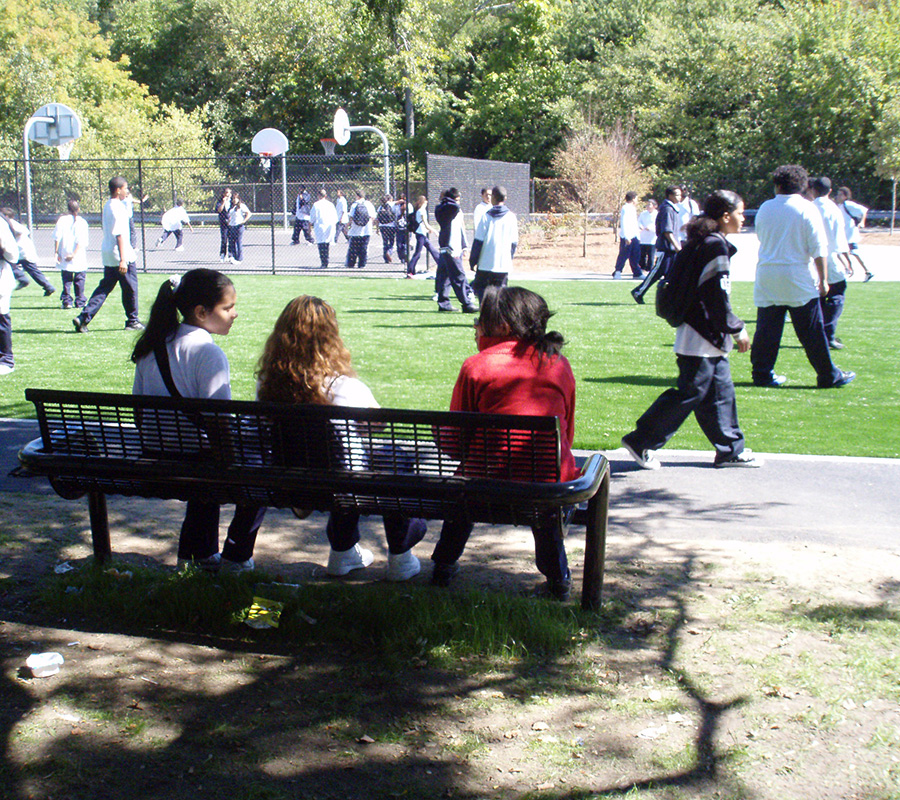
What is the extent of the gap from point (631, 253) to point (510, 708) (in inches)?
722

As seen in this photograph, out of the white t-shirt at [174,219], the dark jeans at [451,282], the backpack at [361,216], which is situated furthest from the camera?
the white t-shirt at [174,219]

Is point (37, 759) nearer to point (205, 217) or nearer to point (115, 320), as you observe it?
point (115, 320)

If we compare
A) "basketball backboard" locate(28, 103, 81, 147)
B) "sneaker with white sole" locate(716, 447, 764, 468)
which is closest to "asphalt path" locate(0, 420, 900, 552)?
"sneaker with white sole" locate(716, 447, 764, 468)

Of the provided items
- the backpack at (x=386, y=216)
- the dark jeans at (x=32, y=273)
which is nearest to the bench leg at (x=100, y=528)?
the dark jeans at (x=32, y=273)

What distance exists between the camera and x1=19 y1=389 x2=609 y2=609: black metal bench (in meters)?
3.65

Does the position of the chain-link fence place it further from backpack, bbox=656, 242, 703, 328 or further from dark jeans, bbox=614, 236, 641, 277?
backpack, bbox=656, 242, 703, 328

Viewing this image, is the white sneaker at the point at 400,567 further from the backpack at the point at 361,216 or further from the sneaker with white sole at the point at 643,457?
the backpack at the point at 361,216

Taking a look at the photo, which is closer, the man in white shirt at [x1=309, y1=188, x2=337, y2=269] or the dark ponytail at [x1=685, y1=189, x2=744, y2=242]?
the dark ponytail at [x1=685, y1=189, x2=744, y2=242]

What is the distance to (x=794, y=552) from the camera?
189 inches

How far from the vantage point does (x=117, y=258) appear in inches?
499

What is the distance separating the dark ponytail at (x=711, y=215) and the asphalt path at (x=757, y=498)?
1.47m

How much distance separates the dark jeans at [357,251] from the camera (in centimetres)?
2430

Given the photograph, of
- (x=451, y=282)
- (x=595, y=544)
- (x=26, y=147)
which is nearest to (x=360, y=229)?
(x=26, y=147)

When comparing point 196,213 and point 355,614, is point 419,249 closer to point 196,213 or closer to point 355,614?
point 196,213
